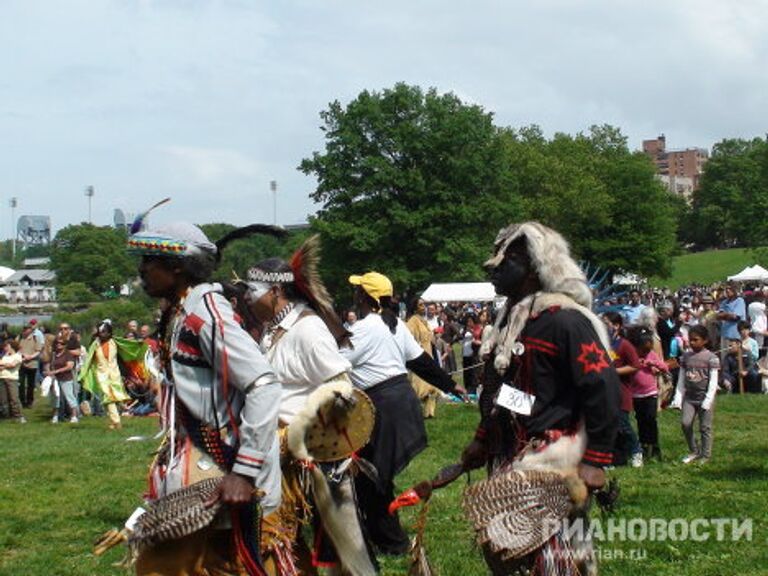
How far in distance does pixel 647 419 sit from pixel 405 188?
46481 millimetres

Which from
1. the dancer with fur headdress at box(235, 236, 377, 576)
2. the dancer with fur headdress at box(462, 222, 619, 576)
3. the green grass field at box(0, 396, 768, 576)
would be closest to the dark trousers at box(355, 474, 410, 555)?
the green grass field at box(0, 396, 768, 576)

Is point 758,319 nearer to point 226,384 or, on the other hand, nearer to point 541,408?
point 541,408

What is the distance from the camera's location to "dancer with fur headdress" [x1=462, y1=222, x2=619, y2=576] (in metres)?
4.24

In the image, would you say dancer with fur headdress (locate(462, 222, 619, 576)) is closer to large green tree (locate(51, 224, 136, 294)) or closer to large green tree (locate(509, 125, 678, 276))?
large green tree (locate(509, 125, 678, 276))

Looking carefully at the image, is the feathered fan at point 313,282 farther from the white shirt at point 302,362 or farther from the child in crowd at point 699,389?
the child in crowd at point 699,389

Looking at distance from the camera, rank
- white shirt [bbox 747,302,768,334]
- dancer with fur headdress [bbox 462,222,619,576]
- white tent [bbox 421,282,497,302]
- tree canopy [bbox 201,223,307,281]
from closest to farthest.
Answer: dancer with fur headdress [bbox 462,222,619,576] → tree canopy [bbox 201,223,307,281] → white shirt [bbox 747,302,768,334] → white tent [bbox 421,282,497,302]

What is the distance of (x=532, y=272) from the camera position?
4645 millimetres

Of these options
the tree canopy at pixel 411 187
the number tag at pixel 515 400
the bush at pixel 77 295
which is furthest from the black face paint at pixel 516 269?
the bush at pixel 77 295

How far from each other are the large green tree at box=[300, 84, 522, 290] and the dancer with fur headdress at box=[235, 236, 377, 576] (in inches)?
1966

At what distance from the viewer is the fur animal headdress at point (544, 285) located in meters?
4.51

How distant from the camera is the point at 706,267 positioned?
313ft

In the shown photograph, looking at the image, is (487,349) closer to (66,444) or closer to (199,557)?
(199,557)

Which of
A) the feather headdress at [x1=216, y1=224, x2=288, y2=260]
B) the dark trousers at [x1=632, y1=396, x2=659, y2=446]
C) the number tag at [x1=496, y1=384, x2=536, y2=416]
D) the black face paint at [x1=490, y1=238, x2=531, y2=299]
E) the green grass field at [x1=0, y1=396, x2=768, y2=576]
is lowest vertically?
the green grass field at [x1=0, y1=396, x2=768, y2=576]

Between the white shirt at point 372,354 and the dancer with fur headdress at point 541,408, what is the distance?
254 cm
